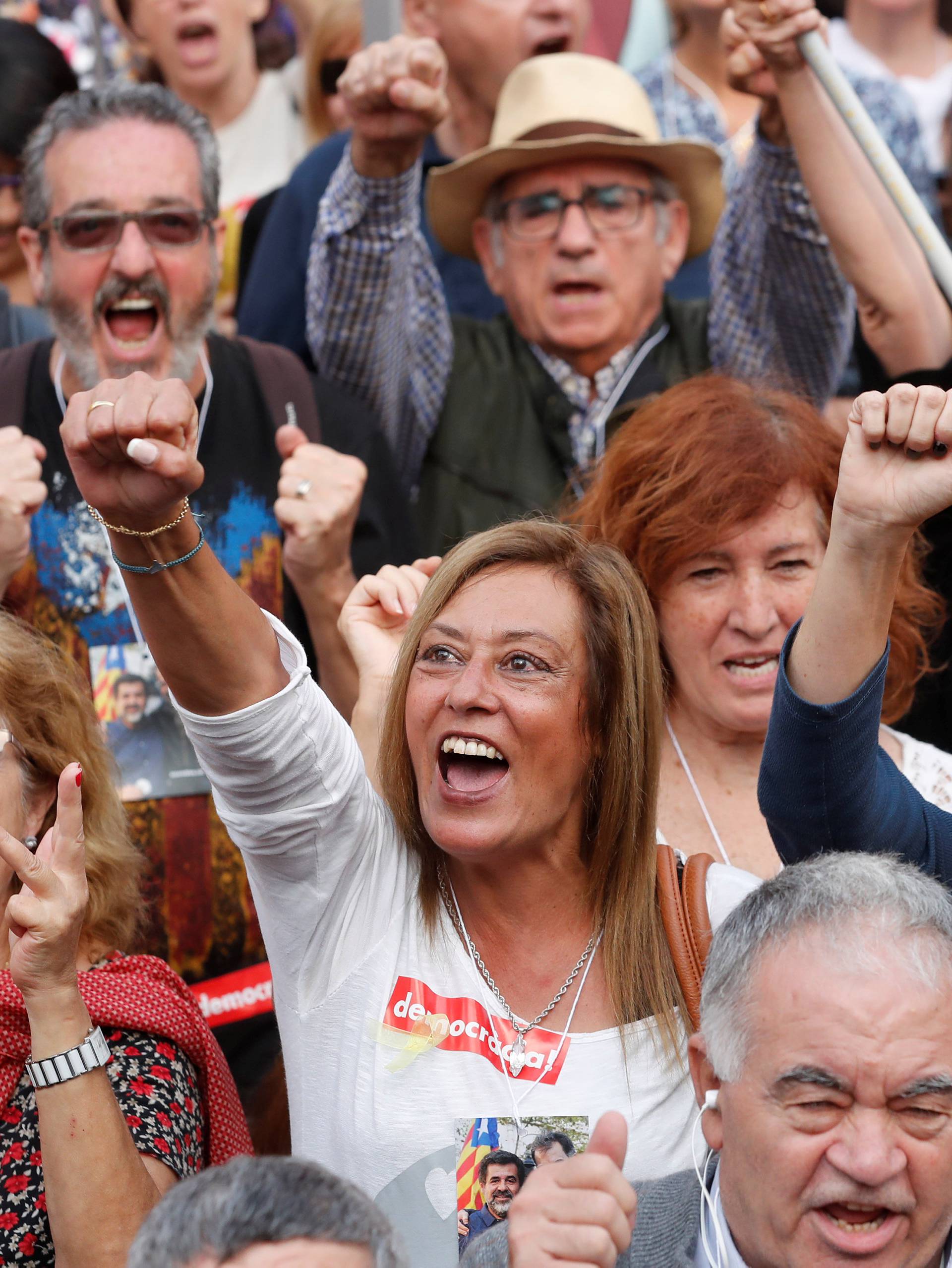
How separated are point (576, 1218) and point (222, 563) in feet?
5.42

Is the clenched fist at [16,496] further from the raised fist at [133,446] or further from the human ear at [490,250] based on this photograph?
the human ear at [490,250]

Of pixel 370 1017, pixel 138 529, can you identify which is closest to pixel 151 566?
pixel 138 529

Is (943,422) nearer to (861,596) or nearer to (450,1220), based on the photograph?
(861,596)

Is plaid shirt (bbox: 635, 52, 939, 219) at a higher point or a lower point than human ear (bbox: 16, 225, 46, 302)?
higher

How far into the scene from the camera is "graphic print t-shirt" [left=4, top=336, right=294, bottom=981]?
3.19 metres

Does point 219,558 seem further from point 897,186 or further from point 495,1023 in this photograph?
point 897,186

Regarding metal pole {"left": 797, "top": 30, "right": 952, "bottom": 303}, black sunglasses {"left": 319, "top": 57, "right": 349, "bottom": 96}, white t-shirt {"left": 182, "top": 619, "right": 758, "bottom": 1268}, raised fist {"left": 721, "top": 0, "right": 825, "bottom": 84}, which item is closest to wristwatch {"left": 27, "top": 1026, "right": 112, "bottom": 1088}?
white t-shirt {"left": 182, "top": 619, "right": 758, "bottom": 1268}

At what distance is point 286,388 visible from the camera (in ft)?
11.6

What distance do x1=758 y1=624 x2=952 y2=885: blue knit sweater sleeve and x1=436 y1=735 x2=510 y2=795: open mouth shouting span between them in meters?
0.39

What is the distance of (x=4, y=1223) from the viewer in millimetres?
2172

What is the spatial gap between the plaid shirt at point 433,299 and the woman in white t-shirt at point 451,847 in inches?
44.7

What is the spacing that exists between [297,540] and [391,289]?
784mm

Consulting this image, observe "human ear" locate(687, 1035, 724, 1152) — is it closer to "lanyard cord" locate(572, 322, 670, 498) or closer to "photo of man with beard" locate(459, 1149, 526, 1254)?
"photo of man with beard" locate(459, 1149, 526, 1254)

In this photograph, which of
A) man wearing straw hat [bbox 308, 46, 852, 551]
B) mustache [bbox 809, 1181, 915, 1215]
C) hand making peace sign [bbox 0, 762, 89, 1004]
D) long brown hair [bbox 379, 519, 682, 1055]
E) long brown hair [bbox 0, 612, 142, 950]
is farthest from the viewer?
man wearing straw hat [bbox 308, 46, 852, 551]
